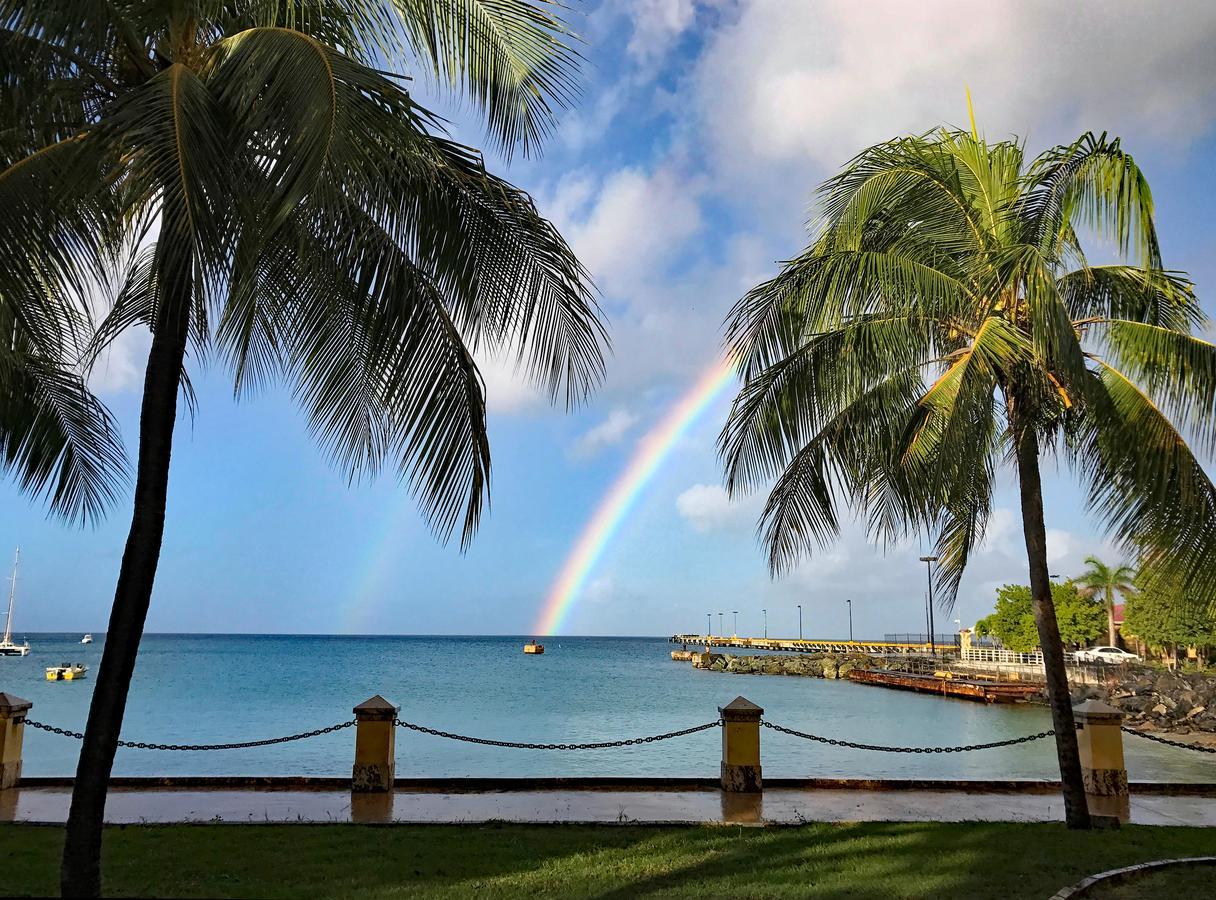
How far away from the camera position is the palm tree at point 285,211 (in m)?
5.25

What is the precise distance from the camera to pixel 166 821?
33.4 feet

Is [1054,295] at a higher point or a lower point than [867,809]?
higher

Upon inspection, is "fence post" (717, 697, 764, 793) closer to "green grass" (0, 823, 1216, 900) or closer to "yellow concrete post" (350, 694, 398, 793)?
"green grass" (0, 823, 1216, 900)

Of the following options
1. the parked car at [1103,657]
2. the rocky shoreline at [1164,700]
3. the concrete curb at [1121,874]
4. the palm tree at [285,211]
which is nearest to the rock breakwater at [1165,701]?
the rocky shoreline at [1164,700]

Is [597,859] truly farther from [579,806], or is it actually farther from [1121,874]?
[1121,874]

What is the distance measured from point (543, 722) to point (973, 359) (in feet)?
117

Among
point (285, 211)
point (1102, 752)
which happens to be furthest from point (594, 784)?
point (285, 211)

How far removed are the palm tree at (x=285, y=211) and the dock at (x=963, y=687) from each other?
1888 inches

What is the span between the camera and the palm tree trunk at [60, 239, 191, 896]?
5.97 meters

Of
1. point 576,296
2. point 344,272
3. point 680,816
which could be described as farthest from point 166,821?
point 576,296

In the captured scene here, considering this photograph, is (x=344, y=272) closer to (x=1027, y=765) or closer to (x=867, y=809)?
(x=867, y=809)

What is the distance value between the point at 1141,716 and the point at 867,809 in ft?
97.2

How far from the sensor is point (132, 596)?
6215mm

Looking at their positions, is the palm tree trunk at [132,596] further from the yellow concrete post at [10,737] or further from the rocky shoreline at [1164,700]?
the rocky shoreline at [1164,700]
